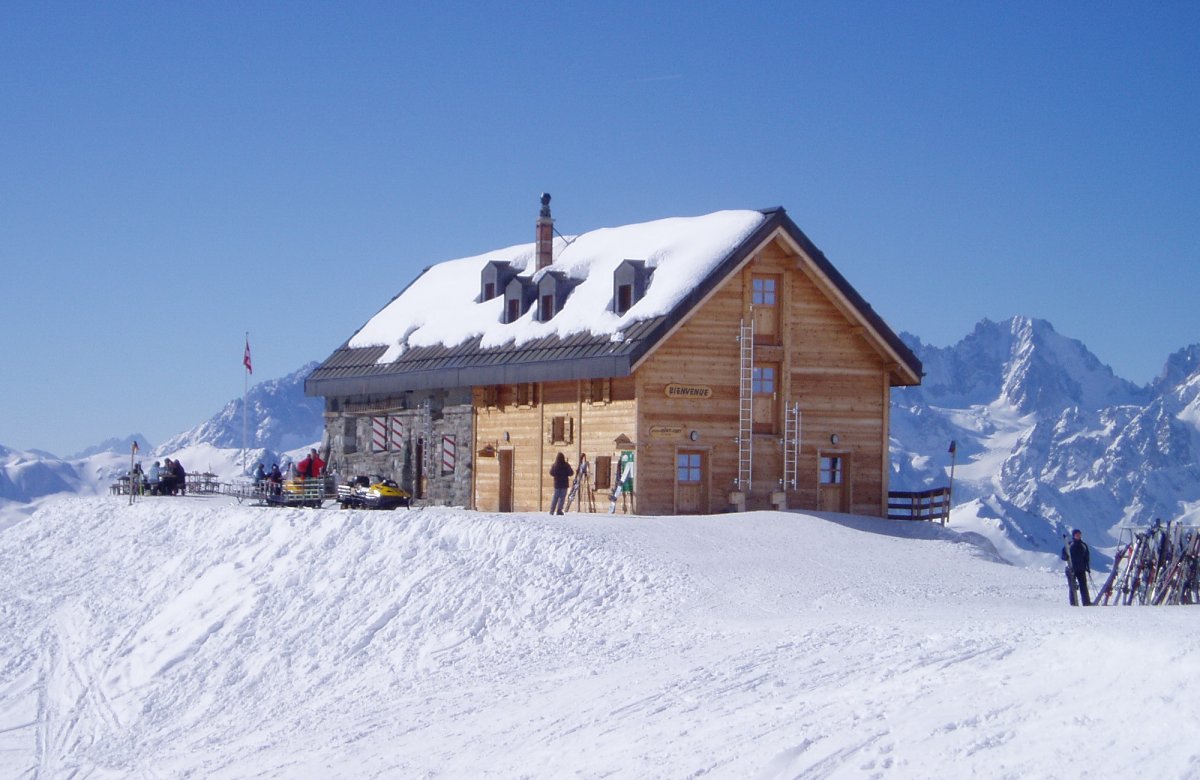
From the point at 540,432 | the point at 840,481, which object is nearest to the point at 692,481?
the point at 840,481

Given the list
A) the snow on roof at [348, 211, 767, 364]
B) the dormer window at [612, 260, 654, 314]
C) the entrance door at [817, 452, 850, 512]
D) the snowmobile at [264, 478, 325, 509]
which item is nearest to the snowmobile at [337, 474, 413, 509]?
the snowmobile at [264, 478, 325, 509]

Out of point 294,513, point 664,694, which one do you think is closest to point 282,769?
point 664,694

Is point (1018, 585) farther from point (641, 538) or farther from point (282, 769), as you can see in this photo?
point (282, 769)

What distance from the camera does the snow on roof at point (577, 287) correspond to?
1538 inches

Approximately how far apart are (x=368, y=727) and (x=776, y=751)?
759cm

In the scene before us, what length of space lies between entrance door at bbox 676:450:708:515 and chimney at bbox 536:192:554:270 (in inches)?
418

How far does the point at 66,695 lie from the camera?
1184 inches

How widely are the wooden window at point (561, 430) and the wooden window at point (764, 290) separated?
5.66 m

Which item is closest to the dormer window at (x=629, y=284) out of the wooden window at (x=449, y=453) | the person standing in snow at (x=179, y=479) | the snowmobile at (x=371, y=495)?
the wooden window at (x=449, y=453)

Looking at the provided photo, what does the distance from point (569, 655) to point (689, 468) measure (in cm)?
1453

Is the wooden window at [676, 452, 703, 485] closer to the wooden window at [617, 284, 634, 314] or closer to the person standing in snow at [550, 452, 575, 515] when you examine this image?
the person standing in snow at [550, 452, 575, 515]

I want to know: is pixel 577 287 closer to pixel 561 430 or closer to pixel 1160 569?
pixel 561 430

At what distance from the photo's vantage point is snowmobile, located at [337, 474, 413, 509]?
136 ft

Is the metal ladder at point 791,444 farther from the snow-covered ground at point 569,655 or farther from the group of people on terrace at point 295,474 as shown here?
the group of people on terrace at point 295,474
